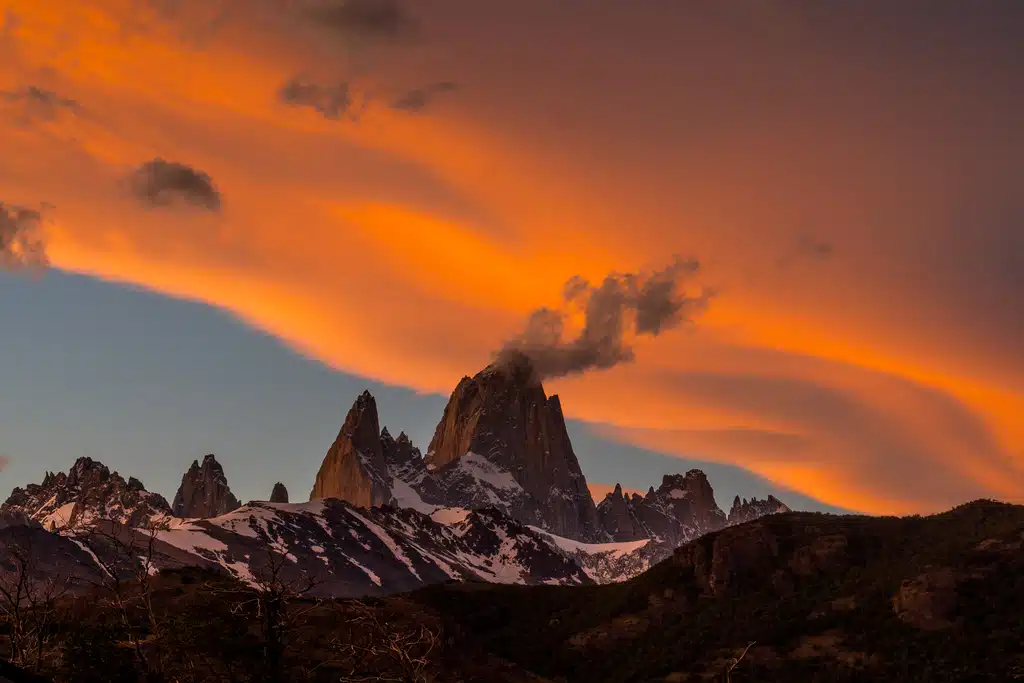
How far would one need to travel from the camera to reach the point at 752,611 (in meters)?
148

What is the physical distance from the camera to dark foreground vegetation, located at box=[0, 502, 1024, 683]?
91.6 meters

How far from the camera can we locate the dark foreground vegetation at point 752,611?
91.6 m

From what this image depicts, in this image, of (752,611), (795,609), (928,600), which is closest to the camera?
(928,600)

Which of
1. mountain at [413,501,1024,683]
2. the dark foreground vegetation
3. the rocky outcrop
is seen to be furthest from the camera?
the rocky outcrop

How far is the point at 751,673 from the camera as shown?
120 m

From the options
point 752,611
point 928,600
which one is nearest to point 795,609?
point 752,611

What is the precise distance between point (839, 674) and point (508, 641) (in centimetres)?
6274

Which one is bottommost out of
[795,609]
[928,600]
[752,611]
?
[752,611]

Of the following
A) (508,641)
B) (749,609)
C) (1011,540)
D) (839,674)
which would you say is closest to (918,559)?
(1011,540)

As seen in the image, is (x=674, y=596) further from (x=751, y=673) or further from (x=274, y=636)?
(x=274, y=636)

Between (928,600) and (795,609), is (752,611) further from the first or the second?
(928,600)

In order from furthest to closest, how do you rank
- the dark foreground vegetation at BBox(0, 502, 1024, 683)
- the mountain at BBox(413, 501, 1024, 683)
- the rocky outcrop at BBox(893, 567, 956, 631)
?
the rocky outcrop at BBox(893, 567, 956, 631) → the mountain at BBox(413, 501, 1024, 683) → the dark foreground vegetation at BBox(0, 502, 1024, 683)

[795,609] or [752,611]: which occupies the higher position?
[795,609]

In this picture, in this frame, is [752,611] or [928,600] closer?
[928,600]
